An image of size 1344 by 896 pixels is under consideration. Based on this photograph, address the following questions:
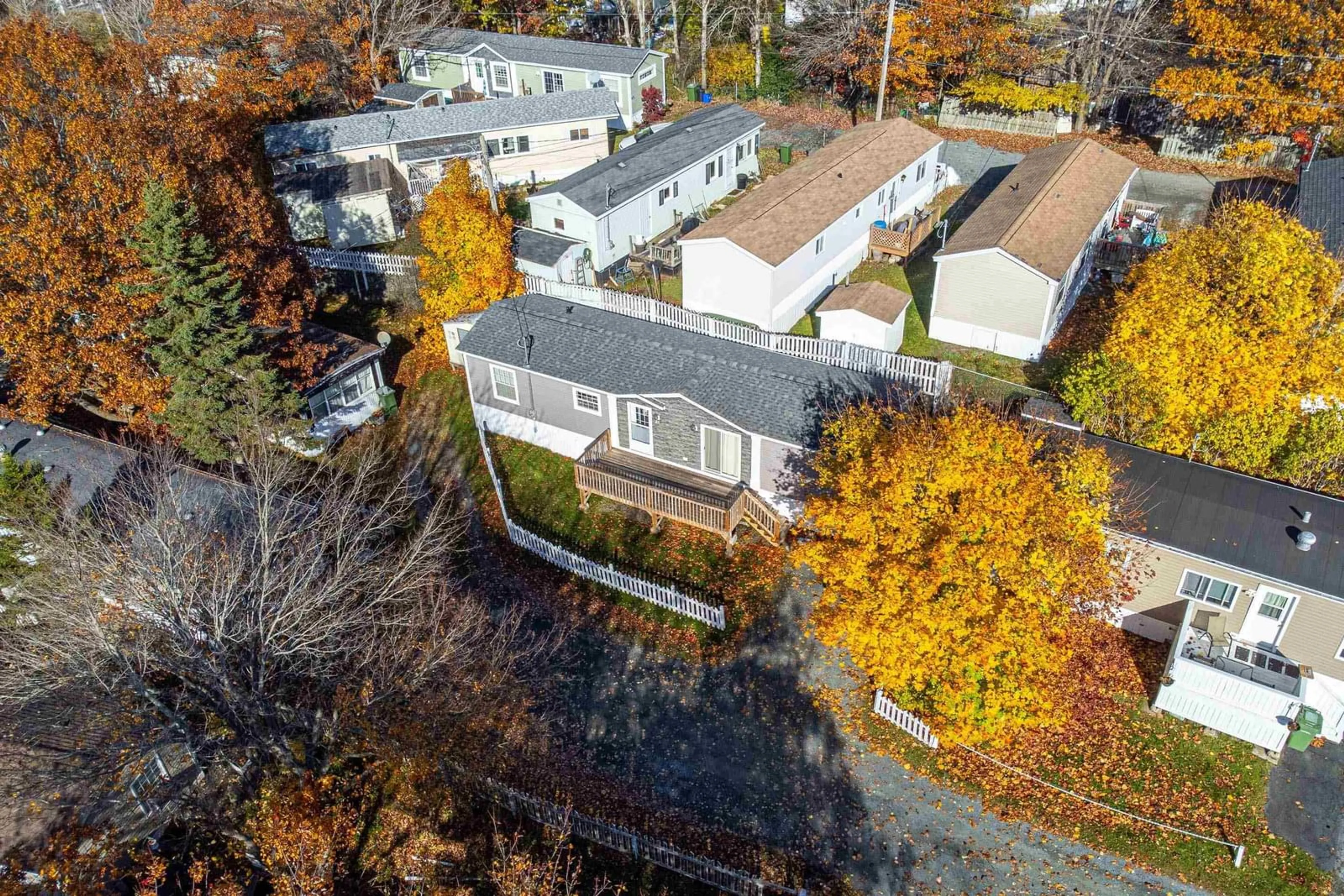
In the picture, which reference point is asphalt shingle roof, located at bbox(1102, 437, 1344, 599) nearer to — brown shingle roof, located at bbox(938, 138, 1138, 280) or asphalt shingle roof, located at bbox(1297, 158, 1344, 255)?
brown shingle roof, located at bbox(938, 138, 1138, 280)

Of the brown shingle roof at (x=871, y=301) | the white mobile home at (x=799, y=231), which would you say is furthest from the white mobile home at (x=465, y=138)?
the brown shingle roof at (x=871, y=301)

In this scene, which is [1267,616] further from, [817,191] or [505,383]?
[817,191]

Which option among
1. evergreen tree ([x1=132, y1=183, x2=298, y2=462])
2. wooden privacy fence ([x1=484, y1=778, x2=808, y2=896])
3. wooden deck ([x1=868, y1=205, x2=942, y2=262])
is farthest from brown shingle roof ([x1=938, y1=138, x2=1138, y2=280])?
evergreen tree ([x1=132, y1=183, x2=298, y2=462])

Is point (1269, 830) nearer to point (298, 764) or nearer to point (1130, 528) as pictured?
point (1130, 528)

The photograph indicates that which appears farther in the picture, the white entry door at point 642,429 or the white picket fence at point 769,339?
the white picket fence at point 769,339

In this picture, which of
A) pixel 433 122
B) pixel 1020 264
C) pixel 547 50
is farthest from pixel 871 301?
pixel 547 50

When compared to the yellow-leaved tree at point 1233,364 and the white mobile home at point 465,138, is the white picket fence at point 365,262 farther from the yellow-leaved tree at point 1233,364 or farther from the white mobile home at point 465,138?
the yellow-leaved tree at point 1233,364
